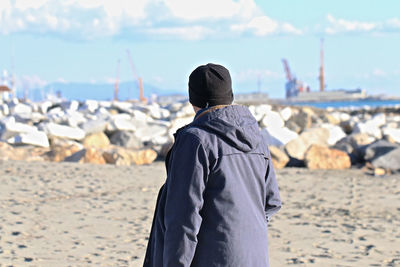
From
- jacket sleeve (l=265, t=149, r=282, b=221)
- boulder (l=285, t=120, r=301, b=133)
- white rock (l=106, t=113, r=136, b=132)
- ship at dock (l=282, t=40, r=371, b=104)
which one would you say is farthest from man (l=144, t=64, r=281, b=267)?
ship at dock (l=282, t=40, r=371, b=104)

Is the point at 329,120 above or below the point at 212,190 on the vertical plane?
below

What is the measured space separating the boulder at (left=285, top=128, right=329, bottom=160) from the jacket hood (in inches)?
357

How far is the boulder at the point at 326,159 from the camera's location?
36.0 ft

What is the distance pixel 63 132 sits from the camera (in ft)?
46.1

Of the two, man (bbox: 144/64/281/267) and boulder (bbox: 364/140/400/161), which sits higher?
man (bbox: 144/64/281/267)

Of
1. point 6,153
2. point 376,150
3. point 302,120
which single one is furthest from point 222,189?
point 302,120

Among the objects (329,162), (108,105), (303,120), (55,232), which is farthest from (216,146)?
(108,105)

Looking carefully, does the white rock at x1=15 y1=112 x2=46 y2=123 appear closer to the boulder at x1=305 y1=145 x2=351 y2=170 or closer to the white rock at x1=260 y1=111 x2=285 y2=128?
the white rock at x1=260 y1=111 x2=285 y2=128

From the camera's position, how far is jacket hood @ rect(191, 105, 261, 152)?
2.36m

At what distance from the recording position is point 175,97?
132000mm

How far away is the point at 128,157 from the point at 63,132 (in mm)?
3513

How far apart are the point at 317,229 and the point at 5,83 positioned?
62.2m

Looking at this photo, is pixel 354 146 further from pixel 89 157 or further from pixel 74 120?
pixel 74 120

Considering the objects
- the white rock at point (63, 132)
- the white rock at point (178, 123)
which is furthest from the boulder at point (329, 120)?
the white rock at point (63, 132)
